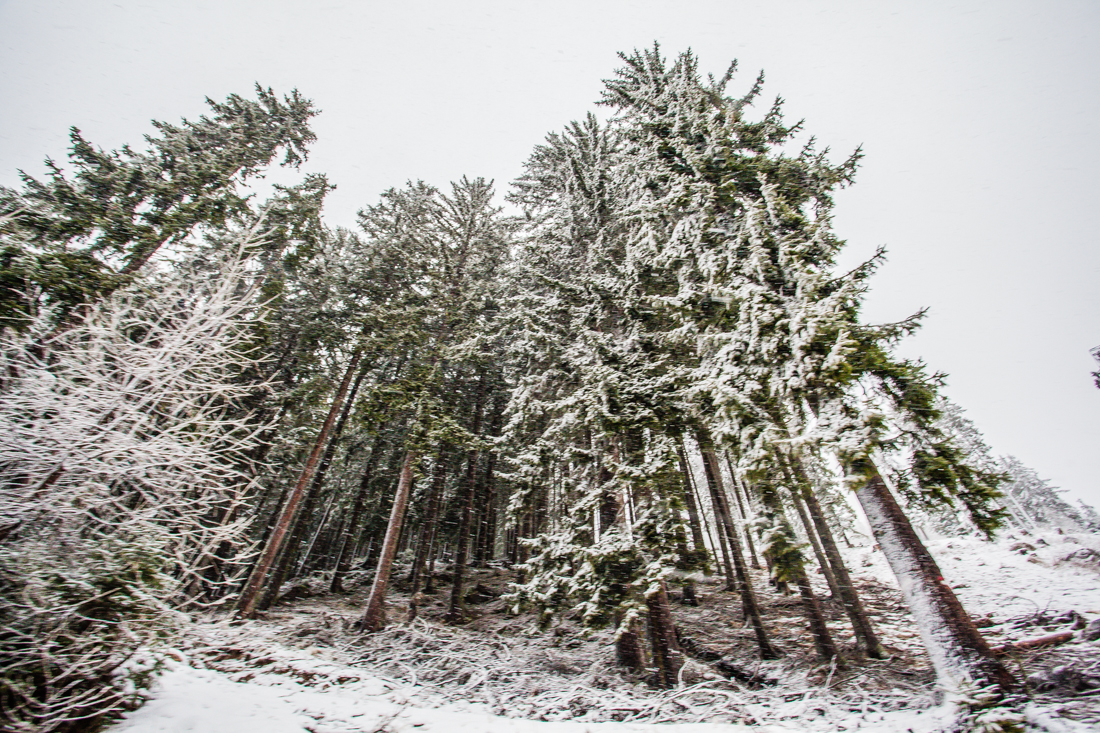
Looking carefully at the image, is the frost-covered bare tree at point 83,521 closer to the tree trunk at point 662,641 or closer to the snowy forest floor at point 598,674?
the snowy forest floor at point 598,674

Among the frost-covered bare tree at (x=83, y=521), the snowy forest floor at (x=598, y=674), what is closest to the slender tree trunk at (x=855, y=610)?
the snowy forest floor at (x=598, y=674)

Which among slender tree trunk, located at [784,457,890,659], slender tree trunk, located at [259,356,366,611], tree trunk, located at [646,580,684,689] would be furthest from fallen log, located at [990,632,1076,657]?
slender tree trunk, located at [259,356,366,611]

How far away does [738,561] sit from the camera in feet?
31.9

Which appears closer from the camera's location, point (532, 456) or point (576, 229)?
point (532, 456)

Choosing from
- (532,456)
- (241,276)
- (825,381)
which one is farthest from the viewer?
(532,456)

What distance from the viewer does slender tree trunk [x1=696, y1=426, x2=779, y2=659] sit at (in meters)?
8.27

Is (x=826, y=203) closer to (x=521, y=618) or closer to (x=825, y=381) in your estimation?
(x=825, y=381)

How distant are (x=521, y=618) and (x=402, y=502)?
5.77 metres

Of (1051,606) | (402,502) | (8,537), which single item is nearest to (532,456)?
(402,502)

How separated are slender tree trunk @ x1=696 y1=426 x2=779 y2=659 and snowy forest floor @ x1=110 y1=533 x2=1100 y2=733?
1.27 feet

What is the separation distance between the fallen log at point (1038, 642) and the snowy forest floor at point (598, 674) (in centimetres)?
34

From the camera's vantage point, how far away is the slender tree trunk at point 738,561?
827 centimetres

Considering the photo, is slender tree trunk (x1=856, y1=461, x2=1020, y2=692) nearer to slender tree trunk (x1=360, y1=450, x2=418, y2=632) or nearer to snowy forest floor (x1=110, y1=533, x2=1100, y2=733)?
snowy forest floor (x1=110, y1=533, x2=1100, y2=733)

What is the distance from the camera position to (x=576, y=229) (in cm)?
1152
